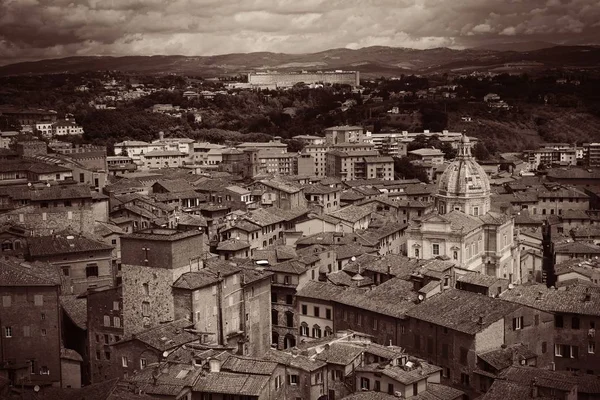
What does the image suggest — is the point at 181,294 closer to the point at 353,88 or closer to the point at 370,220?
the point at 370,220

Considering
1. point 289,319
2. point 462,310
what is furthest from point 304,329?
point 462,310

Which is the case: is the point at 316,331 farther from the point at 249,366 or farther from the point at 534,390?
the point at 534,390

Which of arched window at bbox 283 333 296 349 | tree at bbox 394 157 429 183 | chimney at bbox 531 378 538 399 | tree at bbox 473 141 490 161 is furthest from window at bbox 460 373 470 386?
tree at bbox 473 141 490 161

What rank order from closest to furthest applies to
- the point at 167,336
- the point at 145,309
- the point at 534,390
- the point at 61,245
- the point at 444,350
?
the point at 534,390, the point at 167,336, the point at 444,350, the point at 145,309, the point at 61,245

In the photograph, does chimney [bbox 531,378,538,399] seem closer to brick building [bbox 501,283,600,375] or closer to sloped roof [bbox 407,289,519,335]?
sloped roof [bbox 407,289,519,335]

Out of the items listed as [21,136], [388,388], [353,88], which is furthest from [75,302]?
[353,88]

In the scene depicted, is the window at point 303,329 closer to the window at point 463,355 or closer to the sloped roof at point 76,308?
the window at point 463,355
